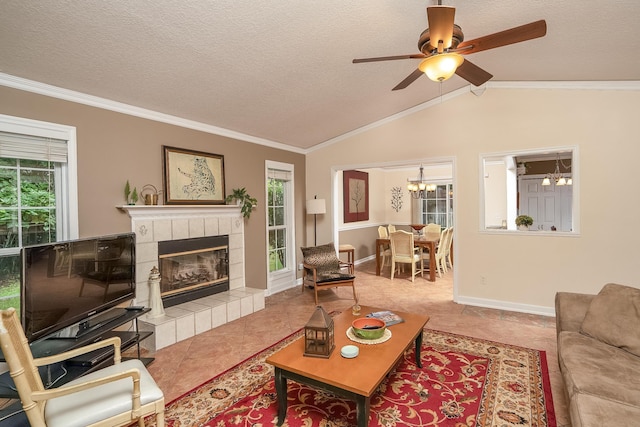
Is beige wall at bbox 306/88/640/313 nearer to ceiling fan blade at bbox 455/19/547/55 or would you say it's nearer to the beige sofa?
the beige sofa

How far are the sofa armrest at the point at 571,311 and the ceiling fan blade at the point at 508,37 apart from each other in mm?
2010

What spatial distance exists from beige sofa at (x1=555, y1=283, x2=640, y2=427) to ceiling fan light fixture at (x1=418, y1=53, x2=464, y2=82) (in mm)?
1942

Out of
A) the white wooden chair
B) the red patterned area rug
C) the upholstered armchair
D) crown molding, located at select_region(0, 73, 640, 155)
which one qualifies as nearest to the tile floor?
the red patterned area rug

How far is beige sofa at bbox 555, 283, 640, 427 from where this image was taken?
1521mm

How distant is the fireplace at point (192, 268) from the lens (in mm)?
3740

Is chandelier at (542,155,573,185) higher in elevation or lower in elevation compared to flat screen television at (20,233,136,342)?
higher

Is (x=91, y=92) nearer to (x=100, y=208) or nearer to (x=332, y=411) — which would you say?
(x=100, y=208)

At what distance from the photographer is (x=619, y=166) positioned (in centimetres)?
368

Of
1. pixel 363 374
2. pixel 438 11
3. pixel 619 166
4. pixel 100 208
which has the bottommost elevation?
pixel 363 374

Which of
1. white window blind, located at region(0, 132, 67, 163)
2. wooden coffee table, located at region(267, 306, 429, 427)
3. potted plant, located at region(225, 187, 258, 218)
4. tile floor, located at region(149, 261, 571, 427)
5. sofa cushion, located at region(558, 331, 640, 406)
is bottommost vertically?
tile floor, located at region(149, 261, 571, 427)

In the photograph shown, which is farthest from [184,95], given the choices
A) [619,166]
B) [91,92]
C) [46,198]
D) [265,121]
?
[619,166]

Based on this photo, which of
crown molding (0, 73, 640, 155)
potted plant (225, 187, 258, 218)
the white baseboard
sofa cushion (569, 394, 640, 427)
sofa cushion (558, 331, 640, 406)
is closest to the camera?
sofa cushion (569, 394, 640, 427)

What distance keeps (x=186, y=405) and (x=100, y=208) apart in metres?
2.02

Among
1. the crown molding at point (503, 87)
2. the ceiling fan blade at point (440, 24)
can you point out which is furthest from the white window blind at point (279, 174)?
the ceiling fan blade at point (440, 24)
